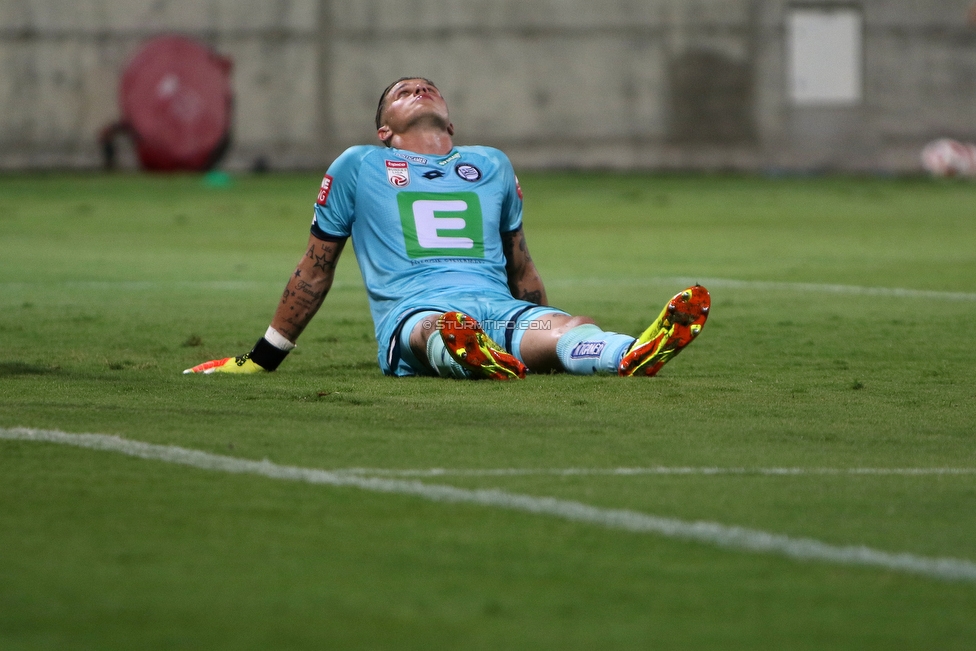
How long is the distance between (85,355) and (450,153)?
65.5 inches

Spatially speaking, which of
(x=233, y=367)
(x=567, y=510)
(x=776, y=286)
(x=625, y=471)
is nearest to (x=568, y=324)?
(x=233, y=367)

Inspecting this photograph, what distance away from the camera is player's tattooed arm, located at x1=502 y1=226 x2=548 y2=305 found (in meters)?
6.57

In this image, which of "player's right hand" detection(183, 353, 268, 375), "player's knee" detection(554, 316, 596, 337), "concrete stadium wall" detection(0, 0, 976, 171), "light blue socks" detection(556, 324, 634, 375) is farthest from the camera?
"concrete stadium wall" detection(0, 0, 976, 171)

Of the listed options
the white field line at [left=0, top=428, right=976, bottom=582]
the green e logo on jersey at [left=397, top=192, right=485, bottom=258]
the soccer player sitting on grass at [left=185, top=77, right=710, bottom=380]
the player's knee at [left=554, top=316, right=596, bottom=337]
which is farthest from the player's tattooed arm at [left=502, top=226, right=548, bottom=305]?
the white field line at [left=0, top=428, right=976, bottom=582]

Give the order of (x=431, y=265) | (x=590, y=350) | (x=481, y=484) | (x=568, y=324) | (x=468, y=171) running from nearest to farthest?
(x=481, y=484) < (x=590, y=350) < (x=568, y=324) < (x=431, y=265) < (x=468, y=171)

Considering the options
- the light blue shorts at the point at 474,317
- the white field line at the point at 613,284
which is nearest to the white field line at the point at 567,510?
the light blue shorts at the point at 474,317

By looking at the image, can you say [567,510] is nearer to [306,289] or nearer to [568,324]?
[568,324]

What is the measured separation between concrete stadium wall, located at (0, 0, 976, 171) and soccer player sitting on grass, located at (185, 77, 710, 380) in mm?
19889

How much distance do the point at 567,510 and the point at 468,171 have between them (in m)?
2.94

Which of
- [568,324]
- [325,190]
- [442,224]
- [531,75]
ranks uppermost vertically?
[325,190]

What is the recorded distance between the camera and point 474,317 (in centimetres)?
608

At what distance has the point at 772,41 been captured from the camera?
86.7 ft

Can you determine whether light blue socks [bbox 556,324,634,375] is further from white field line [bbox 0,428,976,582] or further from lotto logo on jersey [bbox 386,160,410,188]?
white field line [bbox 0,428,976,582]

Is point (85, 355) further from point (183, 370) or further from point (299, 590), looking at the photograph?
point (299, 590)
